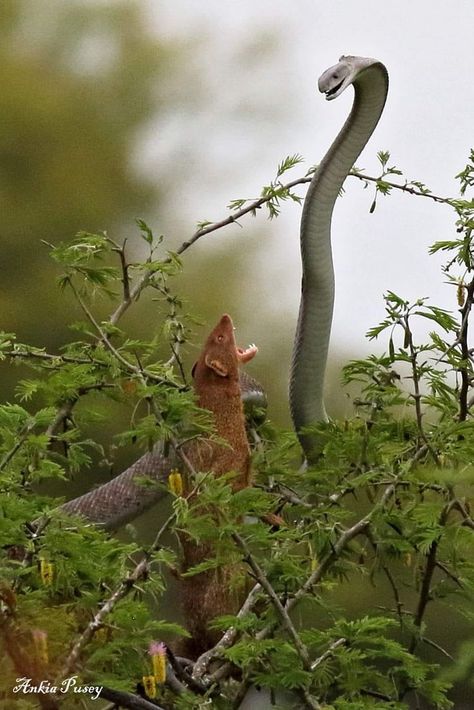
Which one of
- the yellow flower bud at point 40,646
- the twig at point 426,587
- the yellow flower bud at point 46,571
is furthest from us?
the twig at point 426,587

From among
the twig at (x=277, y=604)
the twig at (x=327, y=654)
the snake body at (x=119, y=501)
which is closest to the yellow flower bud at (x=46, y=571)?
the twig at (x=277, y=604)

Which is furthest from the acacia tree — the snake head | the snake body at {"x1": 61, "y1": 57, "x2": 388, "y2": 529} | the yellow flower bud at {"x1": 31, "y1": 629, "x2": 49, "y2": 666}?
→ the snake head

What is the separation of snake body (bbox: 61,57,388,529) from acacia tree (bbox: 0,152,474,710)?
0.34 metres

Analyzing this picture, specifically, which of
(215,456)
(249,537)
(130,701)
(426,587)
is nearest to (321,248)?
(215,456)

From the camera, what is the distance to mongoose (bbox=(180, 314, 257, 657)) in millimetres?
1982

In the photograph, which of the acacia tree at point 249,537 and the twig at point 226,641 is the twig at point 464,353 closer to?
the acacia tree at point 249,537

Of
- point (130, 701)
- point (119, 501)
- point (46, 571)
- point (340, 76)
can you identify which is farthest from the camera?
point (119, 501)

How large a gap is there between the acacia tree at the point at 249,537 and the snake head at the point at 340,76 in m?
0.46

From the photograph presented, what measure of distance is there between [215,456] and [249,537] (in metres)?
0.48

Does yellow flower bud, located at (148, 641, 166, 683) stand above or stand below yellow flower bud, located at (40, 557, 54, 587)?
below

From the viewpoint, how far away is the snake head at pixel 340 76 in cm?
234

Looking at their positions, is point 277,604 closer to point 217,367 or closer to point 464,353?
point 464,353

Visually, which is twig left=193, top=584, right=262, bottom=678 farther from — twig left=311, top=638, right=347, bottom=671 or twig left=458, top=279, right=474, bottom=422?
twig left=458, top=279, right=474, bottom=422

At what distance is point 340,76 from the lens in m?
2.36
